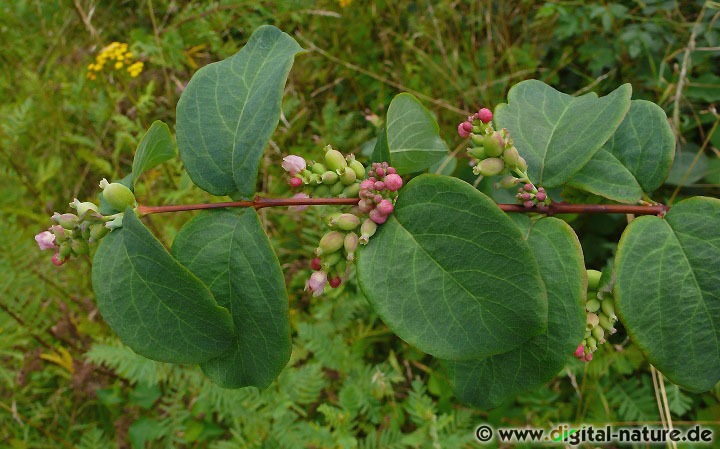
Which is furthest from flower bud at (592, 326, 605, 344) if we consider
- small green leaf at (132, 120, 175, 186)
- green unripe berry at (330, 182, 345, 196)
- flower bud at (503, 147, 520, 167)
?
small green leaf at (132, 120, 175, 186)

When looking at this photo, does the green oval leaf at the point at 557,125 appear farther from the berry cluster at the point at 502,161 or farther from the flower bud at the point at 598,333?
the flower bud at the point at 598,333

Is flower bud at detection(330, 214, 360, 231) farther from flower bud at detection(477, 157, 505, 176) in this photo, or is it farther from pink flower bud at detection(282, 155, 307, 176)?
flower bud at detection(477, 157, 505, 176)

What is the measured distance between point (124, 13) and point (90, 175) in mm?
1429

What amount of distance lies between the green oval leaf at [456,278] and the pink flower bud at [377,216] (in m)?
0.04

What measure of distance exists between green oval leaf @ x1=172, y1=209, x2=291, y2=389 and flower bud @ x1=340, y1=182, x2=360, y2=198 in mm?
186

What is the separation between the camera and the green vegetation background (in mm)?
2301

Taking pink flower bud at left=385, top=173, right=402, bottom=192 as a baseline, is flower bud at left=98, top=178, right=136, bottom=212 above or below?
above

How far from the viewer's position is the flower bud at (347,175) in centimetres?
105

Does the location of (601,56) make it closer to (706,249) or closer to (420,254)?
(706,249)

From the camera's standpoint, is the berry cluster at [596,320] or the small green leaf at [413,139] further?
the small green leaf at [413,139]

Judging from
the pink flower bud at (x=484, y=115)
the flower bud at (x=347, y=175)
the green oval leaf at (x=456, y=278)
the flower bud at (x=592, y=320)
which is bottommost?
the flower bud at (x=592, y=320)

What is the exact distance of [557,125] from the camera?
1151mm

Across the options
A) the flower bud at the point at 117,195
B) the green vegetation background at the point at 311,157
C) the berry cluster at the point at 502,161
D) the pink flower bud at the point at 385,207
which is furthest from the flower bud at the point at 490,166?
the green vegetation background at the point at 311,157

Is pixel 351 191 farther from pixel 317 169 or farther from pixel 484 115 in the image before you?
pixel 484 115
